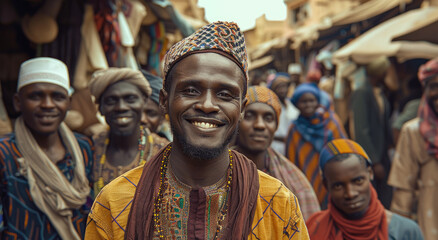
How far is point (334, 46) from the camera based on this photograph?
1273 cm

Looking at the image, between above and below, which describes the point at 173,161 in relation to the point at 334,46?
below

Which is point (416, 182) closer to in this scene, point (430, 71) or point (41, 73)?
point (430, 71)

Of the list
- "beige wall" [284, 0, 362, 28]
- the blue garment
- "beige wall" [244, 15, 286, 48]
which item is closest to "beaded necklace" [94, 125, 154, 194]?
the blue garment

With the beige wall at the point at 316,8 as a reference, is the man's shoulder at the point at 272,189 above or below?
below

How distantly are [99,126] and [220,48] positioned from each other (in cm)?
289

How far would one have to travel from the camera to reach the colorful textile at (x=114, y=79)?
319 centimetres

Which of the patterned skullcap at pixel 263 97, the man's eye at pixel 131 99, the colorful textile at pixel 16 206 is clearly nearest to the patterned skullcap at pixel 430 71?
the patterned skullcap at pixel 263 97

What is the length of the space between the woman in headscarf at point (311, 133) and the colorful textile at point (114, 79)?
6.77ft

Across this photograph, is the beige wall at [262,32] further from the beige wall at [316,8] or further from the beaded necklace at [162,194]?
the beaded necklace at [162,194]

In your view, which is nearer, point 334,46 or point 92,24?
point 92,24

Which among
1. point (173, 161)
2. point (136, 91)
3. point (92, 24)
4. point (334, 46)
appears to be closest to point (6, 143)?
point (136, 91)

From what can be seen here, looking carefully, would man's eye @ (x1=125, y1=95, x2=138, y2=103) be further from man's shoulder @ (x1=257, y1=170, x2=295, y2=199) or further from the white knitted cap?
man's shoulder @ (x1=257, y1=170, x2=295, y2=199)

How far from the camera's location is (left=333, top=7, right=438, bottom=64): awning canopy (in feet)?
21.1

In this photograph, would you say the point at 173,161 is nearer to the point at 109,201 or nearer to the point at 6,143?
the point at 109,201
